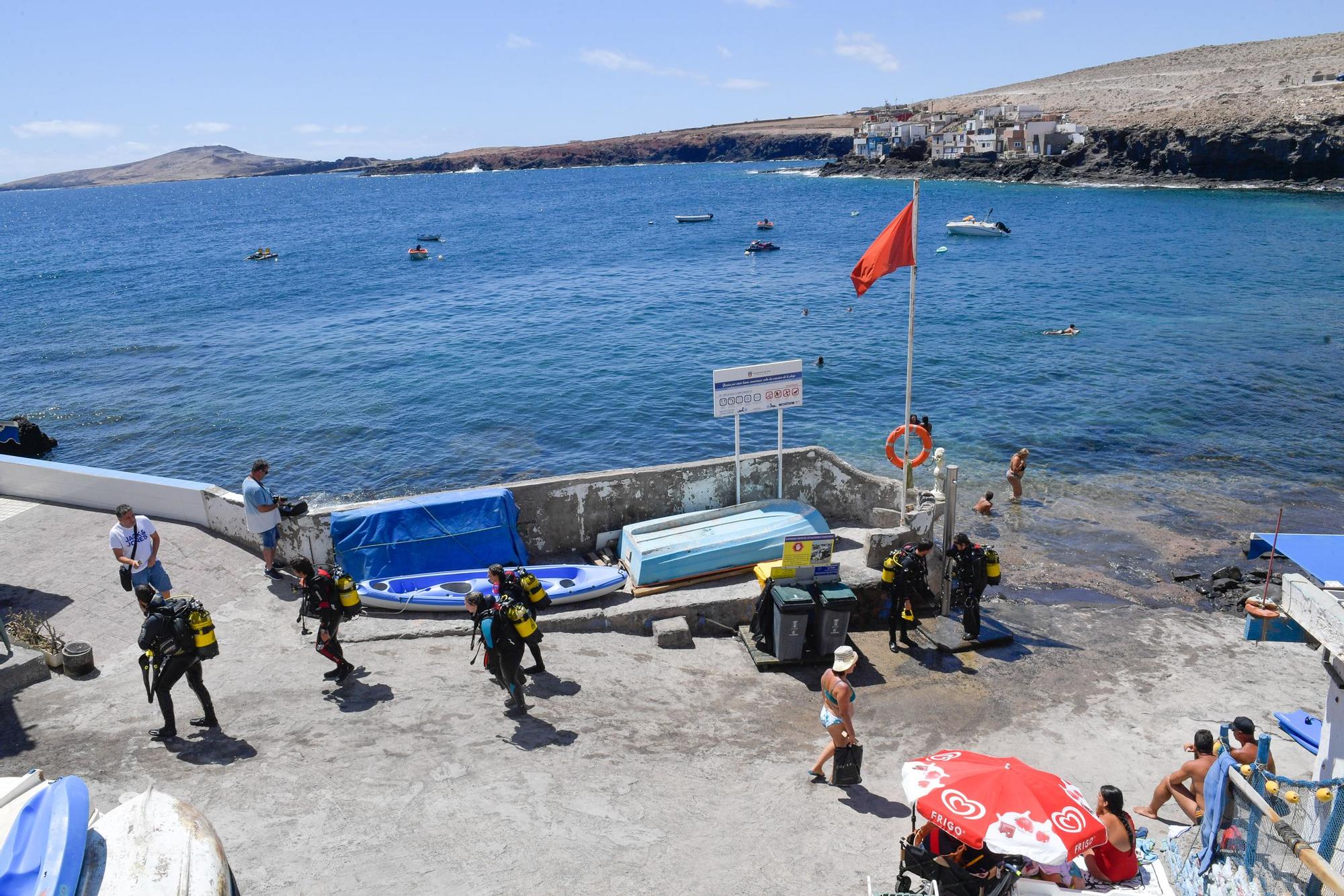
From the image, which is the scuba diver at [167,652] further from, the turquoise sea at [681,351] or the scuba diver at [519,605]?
the turquoise sea at [681,351]

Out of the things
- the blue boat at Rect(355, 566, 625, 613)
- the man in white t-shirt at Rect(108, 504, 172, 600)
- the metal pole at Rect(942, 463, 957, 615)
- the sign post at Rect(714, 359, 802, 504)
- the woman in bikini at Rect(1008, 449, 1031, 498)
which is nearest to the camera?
the man in white t-shirt at Rect(108, 504, 172, 600)

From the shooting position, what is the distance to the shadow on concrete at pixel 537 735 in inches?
340

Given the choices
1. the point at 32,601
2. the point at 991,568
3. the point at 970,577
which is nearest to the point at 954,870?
the point at 970,577

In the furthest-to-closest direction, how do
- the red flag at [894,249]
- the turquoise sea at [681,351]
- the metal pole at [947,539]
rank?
the turquoise sea at [681,351], the red flag at [894,249], the metal pole at [947,539]

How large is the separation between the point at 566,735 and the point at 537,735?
0.29 metres

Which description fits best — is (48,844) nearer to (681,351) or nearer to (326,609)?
(326,609)

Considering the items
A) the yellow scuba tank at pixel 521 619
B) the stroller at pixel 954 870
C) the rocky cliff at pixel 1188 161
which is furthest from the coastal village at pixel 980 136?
the stroller at pixel 954 870

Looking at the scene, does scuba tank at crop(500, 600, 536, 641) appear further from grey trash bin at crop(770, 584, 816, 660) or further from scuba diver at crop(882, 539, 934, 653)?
scuba diver at crop(882, 539, 934, 653)

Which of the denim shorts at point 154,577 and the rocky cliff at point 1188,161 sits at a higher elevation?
the rocky cliff at point 1188,161

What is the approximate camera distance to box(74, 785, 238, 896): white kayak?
4961 millimetres

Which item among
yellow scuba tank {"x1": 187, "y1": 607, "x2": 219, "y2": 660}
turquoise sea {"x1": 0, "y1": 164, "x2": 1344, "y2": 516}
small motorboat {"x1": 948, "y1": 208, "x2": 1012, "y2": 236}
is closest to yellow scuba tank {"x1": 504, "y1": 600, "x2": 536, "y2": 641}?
yellow scuba tank {"x1": 187, "y1": 607, "x2": 219, "y2": 660}

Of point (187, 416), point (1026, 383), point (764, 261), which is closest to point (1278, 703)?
point (1026, 383)

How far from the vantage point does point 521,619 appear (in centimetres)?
904

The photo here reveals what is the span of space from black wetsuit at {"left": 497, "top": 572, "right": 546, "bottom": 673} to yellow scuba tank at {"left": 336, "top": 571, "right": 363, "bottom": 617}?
1.51 m
